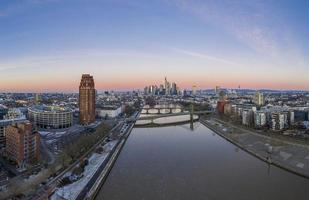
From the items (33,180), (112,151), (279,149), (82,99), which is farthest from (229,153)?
(82,99)

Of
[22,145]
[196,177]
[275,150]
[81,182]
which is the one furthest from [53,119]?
[275,150]

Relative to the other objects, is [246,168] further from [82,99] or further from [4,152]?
[82,99]

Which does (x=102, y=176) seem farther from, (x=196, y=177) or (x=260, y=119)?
(x=260, y=119)

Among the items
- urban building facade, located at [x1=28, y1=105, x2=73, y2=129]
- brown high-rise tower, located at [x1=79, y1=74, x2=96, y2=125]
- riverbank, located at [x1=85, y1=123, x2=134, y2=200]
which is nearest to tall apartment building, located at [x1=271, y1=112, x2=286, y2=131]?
riverbank, located at [x1=85, y1=123, x2=134, y2=200]

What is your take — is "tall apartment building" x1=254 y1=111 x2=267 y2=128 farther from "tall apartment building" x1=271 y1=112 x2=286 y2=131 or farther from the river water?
the river water

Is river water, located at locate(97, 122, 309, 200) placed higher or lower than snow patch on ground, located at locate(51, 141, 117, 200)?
lower

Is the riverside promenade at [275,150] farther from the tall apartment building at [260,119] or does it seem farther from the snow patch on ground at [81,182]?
the snow patch on ground at [81,182]
